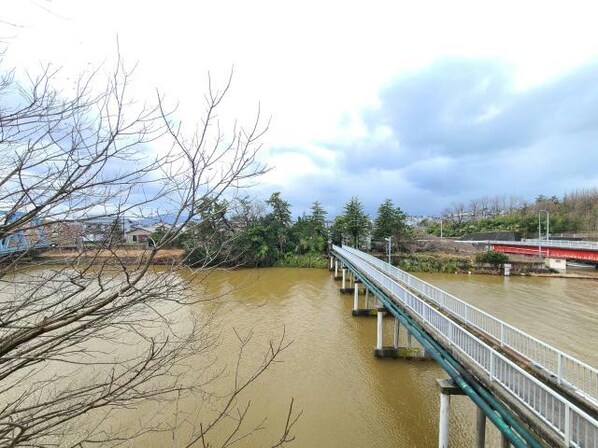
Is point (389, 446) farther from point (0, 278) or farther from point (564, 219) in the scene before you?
point (564, 219)

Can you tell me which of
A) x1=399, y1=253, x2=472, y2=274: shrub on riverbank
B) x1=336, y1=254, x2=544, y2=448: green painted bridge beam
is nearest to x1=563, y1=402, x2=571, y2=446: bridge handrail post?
x1=336, y1=254, x2=544, y2=448: green painted bridge beam

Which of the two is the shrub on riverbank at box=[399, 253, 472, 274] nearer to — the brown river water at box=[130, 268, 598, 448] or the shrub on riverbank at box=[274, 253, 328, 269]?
the shrub on riverbank at box=[274, 253, 328, 269]

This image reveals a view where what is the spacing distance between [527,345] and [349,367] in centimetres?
506

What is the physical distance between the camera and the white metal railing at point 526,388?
11.1ft

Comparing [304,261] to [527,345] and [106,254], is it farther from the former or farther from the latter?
[106,254]

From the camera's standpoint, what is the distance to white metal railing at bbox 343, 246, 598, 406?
4.45 m

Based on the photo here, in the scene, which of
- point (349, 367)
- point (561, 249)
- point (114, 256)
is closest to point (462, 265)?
point (561, 249)

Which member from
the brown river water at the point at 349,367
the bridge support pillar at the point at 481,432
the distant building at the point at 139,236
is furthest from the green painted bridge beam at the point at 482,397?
the distant building at the point at 139,236

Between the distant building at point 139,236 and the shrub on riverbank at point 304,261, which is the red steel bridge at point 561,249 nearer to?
the shrub on riverbank at point 304,261

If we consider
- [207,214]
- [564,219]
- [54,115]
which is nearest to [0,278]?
[54,115]

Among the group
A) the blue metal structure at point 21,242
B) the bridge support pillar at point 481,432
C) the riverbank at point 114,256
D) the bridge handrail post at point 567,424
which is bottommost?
the bridge support pillar at point 481,432

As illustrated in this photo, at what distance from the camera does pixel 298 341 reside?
37.5ft

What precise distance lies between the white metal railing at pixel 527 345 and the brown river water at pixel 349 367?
194cm

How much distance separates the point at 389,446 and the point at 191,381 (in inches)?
190
